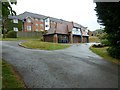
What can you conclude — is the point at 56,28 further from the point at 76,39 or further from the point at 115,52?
Answer: the point at 115,52

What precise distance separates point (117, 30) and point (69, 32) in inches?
1422

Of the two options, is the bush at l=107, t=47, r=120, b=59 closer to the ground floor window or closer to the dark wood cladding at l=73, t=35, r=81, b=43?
the ground floor window

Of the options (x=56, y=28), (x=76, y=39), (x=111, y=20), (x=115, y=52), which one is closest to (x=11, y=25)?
(x=56, y=28)

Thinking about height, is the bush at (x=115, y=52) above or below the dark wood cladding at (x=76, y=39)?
below

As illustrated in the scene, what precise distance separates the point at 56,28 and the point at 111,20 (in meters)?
34.5

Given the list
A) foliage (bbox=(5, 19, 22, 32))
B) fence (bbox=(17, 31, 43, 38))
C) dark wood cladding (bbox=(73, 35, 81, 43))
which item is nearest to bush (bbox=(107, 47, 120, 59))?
dark wood cladding (bbox=(73, 35, 81, 43))

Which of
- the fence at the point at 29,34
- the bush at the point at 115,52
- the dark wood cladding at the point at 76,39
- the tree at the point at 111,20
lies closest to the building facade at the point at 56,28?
the dark wood cladding at the point at 76,39

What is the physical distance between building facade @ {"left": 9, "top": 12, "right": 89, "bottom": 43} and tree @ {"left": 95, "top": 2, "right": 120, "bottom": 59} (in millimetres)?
30924

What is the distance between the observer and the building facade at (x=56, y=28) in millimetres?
51969

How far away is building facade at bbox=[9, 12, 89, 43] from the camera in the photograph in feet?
171

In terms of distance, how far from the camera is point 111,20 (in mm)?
18547

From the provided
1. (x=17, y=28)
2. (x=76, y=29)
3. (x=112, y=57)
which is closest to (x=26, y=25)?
(x=17, y=28)

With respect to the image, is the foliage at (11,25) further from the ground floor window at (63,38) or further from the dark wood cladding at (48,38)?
the ground floor window at (63,38)

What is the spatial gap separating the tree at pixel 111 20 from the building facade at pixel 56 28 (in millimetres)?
30924
